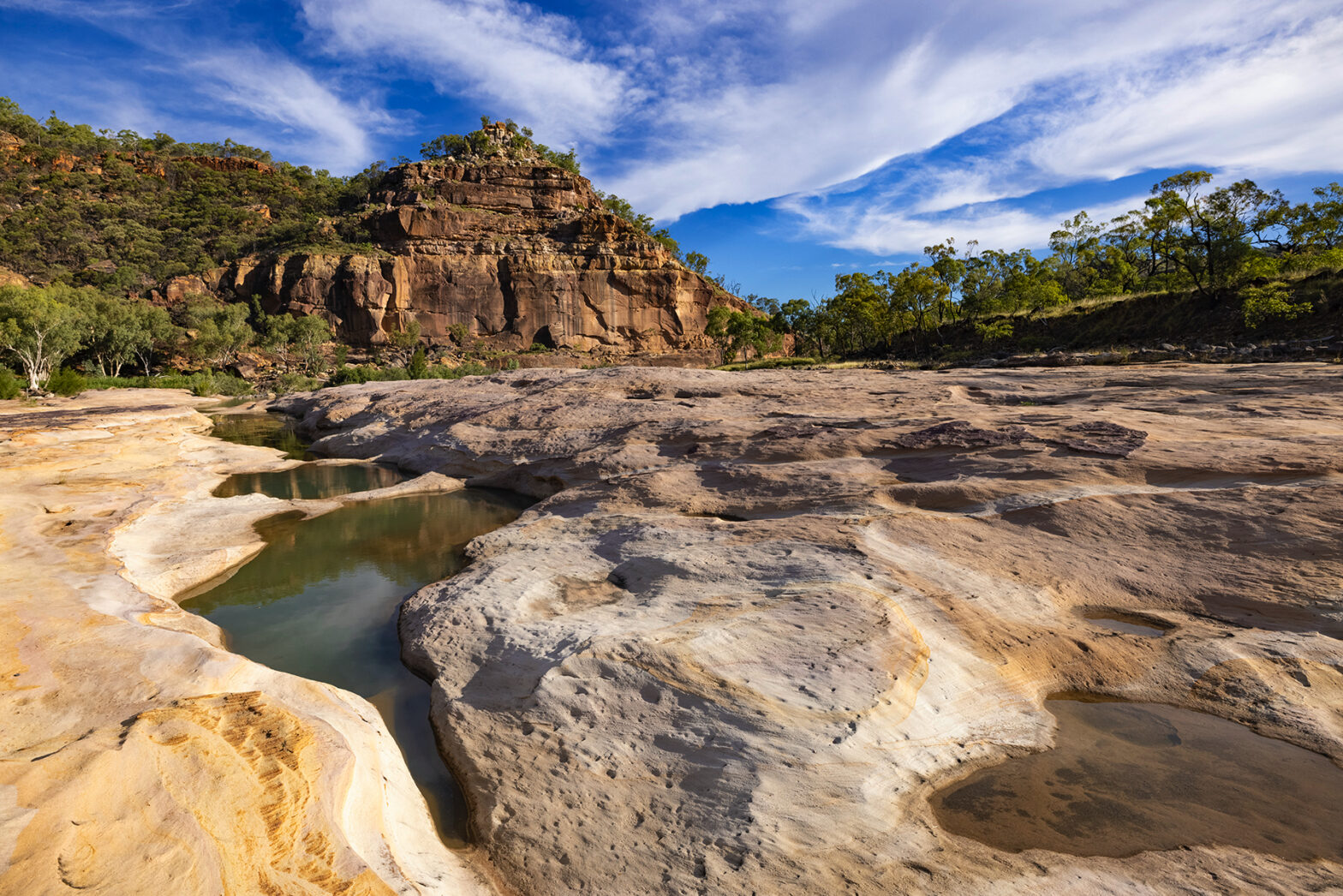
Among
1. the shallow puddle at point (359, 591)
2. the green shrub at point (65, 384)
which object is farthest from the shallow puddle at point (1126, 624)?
the green shrub at point (65, 384)

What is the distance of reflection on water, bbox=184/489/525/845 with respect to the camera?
17.3 ft

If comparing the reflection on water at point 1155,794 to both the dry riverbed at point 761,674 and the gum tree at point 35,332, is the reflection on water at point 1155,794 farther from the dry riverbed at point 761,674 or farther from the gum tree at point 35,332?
the gum tree at point 35,332

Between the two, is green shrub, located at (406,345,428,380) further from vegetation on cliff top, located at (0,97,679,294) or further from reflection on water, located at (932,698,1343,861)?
reflection on water, located at (932,698,1343,861)

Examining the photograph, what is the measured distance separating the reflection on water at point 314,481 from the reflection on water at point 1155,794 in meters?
13.7

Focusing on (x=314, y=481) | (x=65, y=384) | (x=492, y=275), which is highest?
(x=492, y=275)

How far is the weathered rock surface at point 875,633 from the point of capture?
3.44 m

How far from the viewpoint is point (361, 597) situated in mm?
8141

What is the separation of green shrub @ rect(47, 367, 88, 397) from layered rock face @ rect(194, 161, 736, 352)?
24.7m

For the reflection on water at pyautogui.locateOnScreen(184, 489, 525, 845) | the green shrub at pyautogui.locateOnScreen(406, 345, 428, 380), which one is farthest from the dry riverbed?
the green shrub at pyautogui.locateOnScreen(406, 345, 428, 380)

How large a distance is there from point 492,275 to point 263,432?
39.7m

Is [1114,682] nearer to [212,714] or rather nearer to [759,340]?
[212,714]

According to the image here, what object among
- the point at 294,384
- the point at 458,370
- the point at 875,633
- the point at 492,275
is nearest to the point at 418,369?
the point at 458,370

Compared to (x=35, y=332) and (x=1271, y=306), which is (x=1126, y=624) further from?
(x=35, y=332)

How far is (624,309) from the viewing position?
63250 mm
